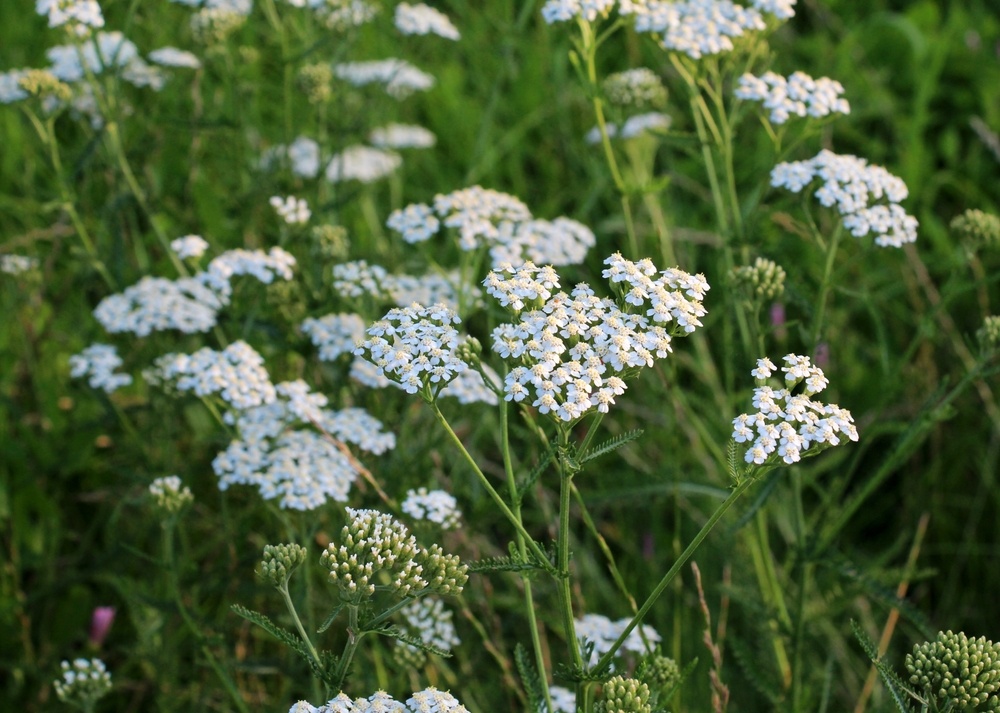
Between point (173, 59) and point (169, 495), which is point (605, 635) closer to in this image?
point (169, 495)

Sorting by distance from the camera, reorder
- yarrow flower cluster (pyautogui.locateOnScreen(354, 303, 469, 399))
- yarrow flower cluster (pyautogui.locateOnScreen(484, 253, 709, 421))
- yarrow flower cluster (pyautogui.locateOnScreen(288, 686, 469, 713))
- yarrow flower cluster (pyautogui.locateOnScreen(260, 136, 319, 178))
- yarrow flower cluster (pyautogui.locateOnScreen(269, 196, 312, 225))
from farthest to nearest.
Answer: yarrow flower cluster (pyautogui.locateOnScreen(260, 136, 319, 178)) < yarrow flower cluster (pyautogui.locateOnScreen(269, 196, 312, 225)) < yarrow flower cluster (pyautogui.locateOnScreen(354, 303, 469, 399)) < yarrow flower cluster (pyautogui.locateOnScreen(484, 253, 709, 421)) < yarrow flower cluster (pyautogui.locateOnScreen(288, 686, 469, 713))

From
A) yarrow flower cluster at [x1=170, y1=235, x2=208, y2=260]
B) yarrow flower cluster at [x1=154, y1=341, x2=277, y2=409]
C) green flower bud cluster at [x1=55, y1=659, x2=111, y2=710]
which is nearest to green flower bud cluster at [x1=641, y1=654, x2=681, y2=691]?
yarrow flower cluster at [x1=154, y1=341, x2=277, y2=409]

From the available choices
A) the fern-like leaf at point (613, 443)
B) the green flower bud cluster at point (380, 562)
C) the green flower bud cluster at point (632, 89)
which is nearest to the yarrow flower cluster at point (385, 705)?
the green flower bud cluster at point (380, 562)

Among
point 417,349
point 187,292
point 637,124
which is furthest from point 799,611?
point 637,124

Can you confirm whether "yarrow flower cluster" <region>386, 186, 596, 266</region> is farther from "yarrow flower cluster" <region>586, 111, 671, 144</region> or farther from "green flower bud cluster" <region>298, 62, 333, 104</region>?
"yarrow flower cluster" <region>586, 111, 671, 144</region>

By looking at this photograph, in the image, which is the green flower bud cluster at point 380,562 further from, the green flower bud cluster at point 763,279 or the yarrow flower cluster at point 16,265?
the yarrow flower cluster at point 16,265

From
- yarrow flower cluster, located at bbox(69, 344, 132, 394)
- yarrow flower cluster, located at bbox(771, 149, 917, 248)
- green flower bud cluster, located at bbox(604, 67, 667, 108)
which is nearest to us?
yarrow flower cluster, located at bbox(771, 149, 917, 248)

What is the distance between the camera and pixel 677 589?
380 centimetres

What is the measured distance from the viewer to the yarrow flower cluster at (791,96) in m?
3.87

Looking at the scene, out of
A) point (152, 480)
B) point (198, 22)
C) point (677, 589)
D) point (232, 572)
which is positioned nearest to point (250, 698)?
point (232, 572)

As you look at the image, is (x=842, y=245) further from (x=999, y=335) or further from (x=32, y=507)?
(x=32, y=507)

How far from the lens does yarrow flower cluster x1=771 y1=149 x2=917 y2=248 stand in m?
3.67

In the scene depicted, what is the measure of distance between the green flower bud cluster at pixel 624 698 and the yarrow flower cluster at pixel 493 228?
Answer: 172 centimetres

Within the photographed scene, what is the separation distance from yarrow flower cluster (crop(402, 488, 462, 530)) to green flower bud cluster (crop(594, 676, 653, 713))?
0.90 meters
